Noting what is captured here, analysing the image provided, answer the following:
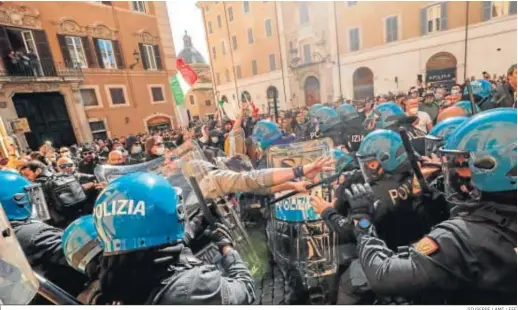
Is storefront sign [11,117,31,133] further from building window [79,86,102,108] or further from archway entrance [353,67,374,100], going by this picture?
archway entrance [353,67,374,100]

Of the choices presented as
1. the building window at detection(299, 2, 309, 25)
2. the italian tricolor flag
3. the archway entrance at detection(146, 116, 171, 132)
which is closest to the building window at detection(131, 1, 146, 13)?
the archway entrance at detection(146, 116, 171, 132)

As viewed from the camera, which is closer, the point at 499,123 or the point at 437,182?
the point at 499,123

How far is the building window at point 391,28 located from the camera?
15484 mm

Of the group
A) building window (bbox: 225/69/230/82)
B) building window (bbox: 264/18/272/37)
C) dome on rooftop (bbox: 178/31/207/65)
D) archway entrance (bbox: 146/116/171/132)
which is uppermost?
building window (bbox: 264/18/272/37)

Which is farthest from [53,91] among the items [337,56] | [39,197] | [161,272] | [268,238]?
[337,56]

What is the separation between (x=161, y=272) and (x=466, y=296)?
61.0 inches

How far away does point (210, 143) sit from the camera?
5.41 metres

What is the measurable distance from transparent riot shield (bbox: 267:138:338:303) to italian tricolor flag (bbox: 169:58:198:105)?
244 cm

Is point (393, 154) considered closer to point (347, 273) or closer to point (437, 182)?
point (437, 182)

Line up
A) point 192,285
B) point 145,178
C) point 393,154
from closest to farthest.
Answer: point 192,285 → point 145,178 → point 393,154

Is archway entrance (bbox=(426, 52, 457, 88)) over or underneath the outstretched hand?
over

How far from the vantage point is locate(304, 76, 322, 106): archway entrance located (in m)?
21.8

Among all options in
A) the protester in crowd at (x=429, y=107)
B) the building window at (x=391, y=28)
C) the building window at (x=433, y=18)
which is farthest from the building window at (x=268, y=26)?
the protester in crowd at (x=429, y=107)

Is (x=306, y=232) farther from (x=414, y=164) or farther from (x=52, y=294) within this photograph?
(x=52, y=294)
